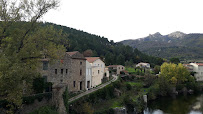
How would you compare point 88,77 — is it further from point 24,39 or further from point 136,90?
point 24,39

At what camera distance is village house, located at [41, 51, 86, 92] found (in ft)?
91.9

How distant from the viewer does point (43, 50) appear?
16.1 metres

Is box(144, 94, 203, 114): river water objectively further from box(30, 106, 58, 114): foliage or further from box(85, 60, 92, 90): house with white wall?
box(30, 106, 58, 114): foliage

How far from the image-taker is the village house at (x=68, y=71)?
2802 centimetres

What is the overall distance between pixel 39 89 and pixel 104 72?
25.8m

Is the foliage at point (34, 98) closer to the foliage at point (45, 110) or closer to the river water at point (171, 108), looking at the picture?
the foliage at point (45, 110)

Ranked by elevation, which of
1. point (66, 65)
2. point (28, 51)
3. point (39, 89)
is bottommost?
point (39, 89)

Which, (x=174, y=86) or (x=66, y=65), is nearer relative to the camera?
(x=66, y=65)

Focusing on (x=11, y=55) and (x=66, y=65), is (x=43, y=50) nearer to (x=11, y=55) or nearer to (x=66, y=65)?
(x=11, y=55)

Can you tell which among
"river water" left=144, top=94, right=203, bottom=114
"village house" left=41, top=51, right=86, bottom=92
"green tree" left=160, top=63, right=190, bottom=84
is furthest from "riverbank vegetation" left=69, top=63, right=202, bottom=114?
"village house" left=41, top=51, right=86, bottom=92

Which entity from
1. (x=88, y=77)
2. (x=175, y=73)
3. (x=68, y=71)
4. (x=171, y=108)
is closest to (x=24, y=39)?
(x=68, y=71)

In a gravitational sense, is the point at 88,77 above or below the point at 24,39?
below

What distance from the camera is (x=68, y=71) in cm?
3008

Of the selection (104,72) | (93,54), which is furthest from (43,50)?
(93,54)
